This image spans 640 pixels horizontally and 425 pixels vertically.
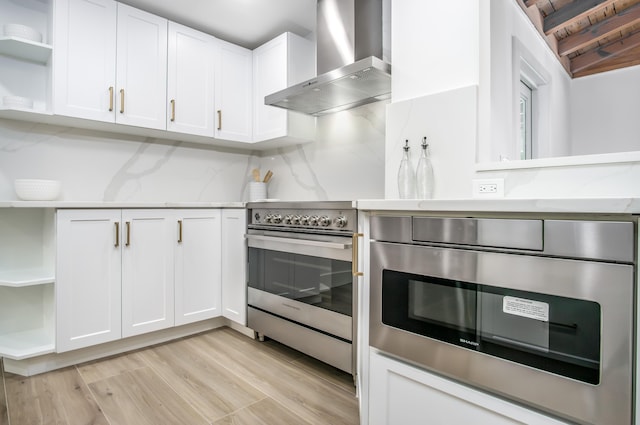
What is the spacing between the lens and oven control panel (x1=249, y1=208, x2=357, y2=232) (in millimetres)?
1845

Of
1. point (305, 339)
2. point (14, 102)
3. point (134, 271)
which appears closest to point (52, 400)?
point (134, 271)

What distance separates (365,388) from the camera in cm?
130

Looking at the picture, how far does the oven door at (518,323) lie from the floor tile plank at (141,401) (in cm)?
105

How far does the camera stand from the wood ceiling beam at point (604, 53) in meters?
1.45

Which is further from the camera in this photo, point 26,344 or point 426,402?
point 26,344

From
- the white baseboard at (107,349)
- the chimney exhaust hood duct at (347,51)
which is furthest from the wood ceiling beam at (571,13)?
the white baseboard at (107,349)

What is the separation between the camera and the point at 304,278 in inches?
81.7

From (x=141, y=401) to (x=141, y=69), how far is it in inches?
83.4

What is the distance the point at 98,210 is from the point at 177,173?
94cm

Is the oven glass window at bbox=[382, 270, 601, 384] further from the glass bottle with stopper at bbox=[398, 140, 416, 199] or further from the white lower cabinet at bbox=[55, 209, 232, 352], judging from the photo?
the white lower cabinet at bbox=[55, 209, 232, 352]

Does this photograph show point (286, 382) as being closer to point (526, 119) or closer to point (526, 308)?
point (526, 308)

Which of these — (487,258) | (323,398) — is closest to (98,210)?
(323,398)

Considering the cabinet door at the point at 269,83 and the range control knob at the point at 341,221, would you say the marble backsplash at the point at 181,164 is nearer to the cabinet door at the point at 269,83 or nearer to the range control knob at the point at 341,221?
the cabinet door at the point at 269,83

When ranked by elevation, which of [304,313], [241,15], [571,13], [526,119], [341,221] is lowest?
[304,313]
